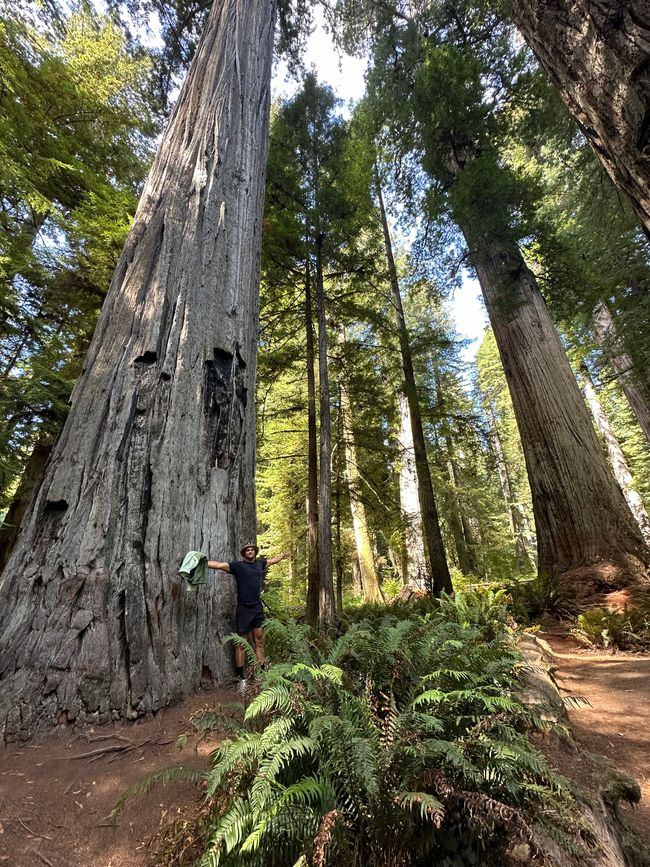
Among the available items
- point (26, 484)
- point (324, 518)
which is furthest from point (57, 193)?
point (324, 518)

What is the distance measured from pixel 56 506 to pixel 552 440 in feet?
23.4

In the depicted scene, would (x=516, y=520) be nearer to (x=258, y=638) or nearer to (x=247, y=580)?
(x=258, y=638)

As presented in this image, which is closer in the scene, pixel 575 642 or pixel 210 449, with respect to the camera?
pixel 210 449

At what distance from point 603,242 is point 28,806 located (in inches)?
449

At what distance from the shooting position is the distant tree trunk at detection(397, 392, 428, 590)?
30.5 feet

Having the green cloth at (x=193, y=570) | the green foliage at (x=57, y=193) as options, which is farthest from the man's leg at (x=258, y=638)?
the green foliage at (x=57, y=193)

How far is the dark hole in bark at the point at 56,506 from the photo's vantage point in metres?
2.49

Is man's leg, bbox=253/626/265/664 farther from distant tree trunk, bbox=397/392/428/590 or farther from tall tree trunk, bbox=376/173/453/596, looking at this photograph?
distant tree trunk, bbox=397/392/428/590

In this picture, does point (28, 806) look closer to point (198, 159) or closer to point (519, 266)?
point (198, 159)

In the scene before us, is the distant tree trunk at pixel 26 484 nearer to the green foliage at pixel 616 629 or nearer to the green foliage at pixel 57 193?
the green foliage at pixel 57 193

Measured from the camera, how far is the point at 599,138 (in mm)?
3387

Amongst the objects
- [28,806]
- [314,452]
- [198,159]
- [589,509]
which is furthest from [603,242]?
[28,806]

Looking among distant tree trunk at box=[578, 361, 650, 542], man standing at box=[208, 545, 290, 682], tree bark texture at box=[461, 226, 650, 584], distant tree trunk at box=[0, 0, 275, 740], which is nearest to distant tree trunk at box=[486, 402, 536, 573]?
distant tree trunk at box=[578, 361, 650, 542]

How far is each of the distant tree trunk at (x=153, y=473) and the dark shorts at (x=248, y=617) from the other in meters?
0.37
